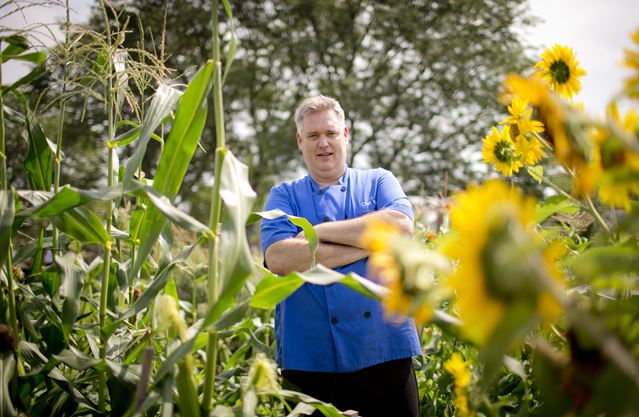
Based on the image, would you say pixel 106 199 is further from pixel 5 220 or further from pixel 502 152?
pixel 502 152

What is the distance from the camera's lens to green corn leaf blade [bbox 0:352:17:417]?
1152 millimetres

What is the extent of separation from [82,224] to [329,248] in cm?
101

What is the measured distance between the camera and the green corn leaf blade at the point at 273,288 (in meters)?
1.16

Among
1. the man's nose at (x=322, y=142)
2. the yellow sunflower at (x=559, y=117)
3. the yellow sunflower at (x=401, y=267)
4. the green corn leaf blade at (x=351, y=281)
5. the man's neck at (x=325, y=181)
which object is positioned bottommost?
the green corn leaf blade at (x=351, y=281)

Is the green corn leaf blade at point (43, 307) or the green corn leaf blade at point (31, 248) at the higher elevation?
the green corn leaf blade at point (31, 248)

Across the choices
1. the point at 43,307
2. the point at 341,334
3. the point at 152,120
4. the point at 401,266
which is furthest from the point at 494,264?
the point at 341,334

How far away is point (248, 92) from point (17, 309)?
51.6 ft

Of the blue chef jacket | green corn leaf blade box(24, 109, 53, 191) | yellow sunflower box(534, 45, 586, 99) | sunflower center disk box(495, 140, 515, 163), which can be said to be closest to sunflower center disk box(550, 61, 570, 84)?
yellow sunflower box(534, 45, 586, 99)

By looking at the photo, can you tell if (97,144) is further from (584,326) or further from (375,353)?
(584,326)

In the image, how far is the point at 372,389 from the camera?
2.13 meters

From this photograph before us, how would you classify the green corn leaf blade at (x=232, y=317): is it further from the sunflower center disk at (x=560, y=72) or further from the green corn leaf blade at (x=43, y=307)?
the sunflower center disk at (x=560, y=72)

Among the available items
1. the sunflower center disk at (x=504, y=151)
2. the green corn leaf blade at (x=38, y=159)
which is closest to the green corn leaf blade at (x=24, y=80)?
the green corn leaf blade at (x=38, y=159)

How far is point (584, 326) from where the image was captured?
21.5 inches

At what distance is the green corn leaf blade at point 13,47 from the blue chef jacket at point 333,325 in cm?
114
